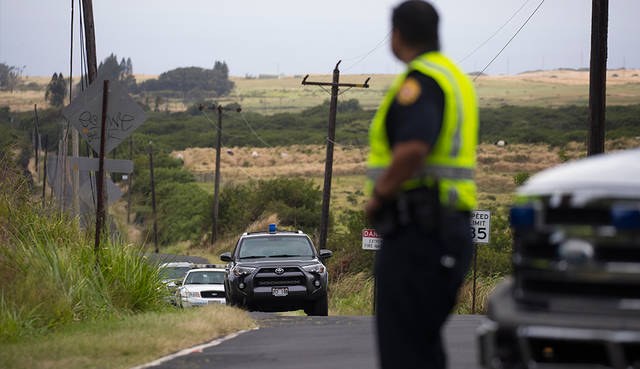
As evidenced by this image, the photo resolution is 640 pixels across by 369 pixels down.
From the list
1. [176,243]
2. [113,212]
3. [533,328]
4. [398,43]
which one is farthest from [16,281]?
[176,243]

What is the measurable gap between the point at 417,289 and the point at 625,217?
0.96 metres

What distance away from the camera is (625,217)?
3.54 m

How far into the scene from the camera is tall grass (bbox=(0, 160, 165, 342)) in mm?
10180

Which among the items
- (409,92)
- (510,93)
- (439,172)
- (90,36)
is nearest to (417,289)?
(439,172)

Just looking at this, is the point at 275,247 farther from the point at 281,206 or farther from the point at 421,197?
the point at 281,206

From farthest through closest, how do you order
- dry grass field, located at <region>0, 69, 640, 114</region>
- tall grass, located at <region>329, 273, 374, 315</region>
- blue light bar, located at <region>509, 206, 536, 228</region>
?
dry grass field, located at <region>0, 69, 640, 114</region> → tall grass, located at <region>329, 273, 374, 315</region> → blue light bar, located at <region>509, 206, 536, 228</region>

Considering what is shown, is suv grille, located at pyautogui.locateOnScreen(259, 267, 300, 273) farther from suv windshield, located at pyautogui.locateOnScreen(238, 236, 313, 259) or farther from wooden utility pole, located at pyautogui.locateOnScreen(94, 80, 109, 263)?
wooden utility pole, located at pyautogui.locateOnScreen(94, 80, 109, 263)

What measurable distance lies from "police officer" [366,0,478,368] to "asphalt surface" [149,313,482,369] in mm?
3791

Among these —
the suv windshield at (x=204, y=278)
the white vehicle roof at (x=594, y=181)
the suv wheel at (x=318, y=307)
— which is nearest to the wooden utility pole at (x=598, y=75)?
the suv wheel at (x=318, y=307)

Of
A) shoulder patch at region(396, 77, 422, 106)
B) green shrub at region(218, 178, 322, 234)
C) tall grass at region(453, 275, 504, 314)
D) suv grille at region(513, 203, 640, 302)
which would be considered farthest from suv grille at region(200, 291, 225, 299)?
green shrub at region(218, 178, 322, 234)

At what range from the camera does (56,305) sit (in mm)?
10562

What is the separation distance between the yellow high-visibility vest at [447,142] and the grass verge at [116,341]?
475cm

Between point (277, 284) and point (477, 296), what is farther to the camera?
point (477, 296)

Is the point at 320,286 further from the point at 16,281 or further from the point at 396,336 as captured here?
the point at 396,336
